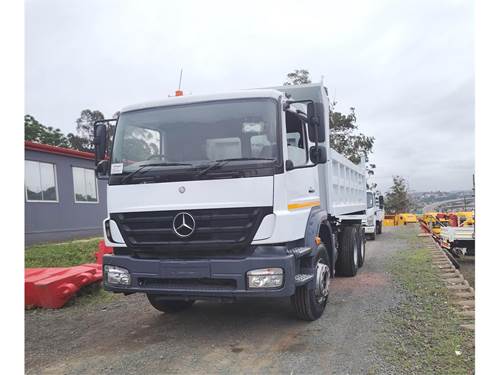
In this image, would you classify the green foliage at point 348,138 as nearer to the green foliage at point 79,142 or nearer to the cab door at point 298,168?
the cab door at point 298,168

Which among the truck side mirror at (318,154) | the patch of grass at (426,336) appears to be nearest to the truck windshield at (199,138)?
the truck side mirror at (318,154)

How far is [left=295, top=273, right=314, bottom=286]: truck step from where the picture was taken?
4.40 metres

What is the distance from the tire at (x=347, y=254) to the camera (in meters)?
7.96

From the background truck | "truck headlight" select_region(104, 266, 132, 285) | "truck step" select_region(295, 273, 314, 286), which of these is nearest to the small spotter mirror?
"truck step" select_region(295, 273, 314, 286)

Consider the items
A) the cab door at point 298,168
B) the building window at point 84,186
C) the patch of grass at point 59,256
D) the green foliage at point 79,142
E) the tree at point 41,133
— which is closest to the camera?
the cab door at point 298,168

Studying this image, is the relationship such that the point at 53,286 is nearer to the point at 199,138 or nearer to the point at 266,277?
the point at 199,138

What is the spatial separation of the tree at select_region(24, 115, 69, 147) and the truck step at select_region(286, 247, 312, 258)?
1371 inches

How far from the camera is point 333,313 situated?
18.2 ft

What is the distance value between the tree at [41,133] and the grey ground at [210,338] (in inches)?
1295

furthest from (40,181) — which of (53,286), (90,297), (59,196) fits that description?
(53,286)

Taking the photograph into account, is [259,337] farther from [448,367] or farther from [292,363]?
[448,367]

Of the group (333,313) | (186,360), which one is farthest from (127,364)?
(333,313)

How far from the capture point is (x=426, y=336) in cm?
463

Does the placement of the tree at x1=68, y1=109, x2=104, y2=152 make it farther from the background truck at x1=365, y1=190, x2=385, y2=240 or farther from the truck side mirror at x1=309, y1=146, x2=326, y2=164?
the truck side mirror at x1=309, y1=146, x2=326, y2=164
